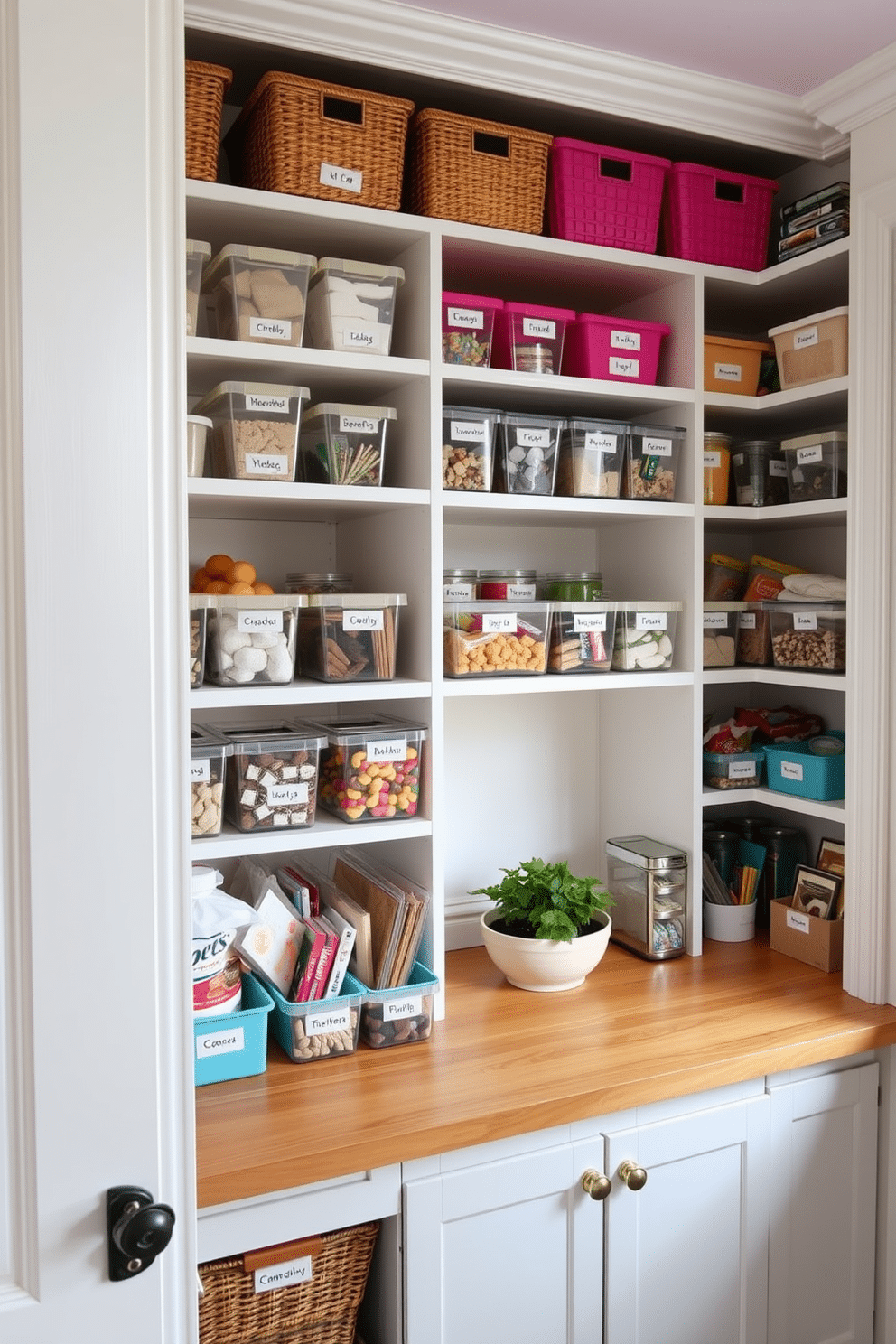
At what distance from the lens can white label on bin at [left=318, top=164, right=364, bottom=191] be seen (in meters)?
1.89

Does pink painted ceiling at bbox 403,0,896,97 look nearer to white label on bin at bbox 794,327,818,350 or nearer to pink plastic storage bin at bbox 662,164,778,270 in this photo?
pink plastic storage bin at bbox 662,164,778,270

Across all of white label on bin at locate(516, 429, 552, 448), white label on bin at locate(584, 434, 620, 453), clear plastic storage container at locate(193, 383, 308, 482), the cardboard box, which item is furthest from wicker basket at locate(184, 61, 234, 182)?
the cardboard box

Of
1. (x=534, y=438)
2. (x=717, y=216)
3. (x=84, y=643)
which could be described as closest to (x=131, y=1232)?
(x=84, y=643)

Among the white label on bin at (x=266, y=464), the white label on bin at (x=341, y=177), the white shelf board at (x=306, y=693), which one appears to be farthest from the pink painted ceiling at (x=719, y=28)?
the white shelf board at (x=306, y=693)

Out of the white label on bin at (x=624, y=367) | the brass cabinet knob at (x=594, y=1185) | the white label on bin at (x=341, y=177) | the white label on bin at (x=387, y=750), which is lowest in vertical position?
the brass cabinet knob at (x=594, y=1185)

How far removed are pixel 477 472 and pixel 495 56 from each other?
0.75 metres

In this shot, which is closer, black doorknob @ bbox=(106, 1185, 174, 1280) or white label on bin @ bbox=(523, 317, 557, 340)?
black doorknob @ bbox=(106, 1185, 174, 1280)

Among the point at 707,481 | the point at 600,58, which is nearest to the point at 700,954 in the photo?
the point at 707,481

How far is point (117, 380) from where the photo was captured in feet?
3.32

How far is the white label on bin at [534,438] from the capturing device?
7.07ft

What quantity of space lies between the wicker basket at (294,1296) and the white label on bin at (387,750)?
2.56 feet

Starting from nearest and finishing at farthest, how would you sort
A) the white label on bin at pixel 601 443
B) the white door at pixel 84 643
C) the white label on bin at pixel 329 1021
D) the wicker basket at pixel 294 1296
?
the white door at pixel 84 643
the wicker basket at pixel 294 1296
the white label on bin at pixel 329 1021
the white label on bin at pixel 601 443

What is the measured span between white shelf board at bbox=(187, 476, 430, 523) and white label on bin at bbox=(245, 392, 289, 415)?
0.46 feet

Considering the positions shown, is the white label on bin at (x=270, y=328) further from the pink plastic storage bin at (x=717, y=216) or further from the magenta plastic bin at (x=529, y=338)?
the pink plastic storage bin at (x=717, y=216)
